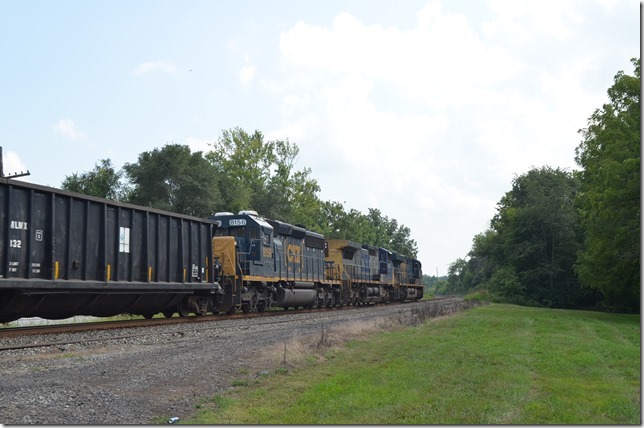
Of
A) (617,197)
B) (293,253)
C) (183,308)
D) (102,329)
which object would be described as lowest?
(102,329)

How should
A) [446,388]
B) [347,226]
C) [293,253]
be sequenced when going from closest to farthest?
[446,388] < [293,253] < [347,226]

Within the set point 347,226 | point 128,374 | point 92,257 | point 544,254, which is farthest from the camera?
point 347,226

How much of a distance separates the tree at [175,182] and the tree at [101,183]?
22.3ft

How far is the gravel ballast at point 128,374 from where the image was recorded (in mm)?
8023

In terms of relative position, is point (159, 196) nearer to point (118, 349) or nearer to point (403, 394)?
point (118, 349)

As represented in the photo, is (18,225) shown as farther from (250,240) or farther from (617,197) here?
(617,197)

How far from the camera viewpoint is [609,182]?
3372cm

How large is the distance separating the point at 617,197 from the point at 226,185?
116ft

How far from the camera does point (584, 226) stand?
44812mm

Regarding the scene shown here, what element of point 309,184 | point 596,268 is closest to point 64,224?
point 596,268

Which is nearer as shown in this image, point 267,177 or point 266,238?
point 266,238

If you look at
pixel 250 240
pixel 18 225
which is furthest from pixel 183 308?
pixel 18 225

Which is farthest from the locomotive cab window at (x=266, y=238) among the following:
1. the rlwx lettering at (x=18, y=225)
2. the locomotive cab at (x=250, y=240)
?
the rlwx lettering at (x=18, y=225)

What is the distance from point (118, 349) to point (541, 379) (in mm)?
8719
